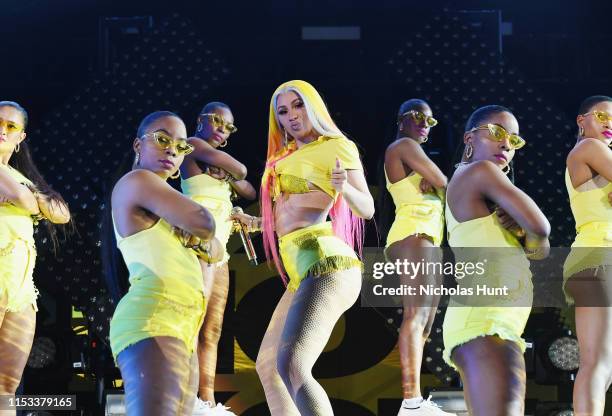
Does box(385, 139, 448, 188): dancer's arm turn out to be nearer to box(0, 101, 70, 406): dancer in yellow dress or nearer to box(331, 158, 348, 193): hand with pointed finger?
box(331, 158, 348, 193): hand with pointed finger

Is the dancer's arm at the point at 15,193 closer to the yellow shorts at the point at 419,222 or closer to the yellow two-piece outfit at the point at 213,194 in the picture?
the yellow two-piece outfit at the point at 213,194

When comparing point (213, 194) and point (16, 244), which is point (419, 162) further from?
point (16, 244)

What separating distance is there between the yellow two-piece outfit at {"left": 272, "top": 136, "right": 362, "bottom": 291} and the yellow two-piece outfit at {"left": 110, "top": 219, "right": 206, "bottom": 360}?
547 millimetres

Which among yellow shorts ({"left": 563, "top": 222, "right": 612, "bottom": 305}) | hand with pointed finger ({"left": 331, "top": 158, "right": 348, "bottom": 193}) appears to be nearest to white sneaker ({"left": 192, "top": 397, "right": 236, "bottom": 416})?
hand with pointed finger ({"left": 331, "top": 158, "right": 348, "bottom": 193})

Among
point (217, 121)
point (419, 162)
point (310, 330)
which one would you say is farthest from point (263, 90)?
point (310, 330)

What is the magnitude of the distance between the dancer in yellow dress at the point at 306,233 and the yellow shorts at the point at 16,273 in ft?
3.42

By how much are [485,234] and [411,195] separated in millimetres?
1920

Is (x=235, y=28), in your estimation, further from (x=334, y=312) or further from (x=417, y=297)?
(x=334, y=312)

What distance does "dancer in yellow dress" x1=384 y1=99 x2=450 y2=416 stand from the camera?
464cm

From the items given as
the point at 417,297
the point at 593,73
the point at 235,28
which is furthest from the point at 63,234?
the point at 593,73

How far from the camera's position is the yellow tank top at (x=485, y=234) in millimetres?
2990

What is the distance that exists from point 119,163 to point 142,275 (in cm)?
256

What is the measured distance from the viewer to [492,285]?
9.57ft

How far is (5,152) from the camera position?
416 centimetres
